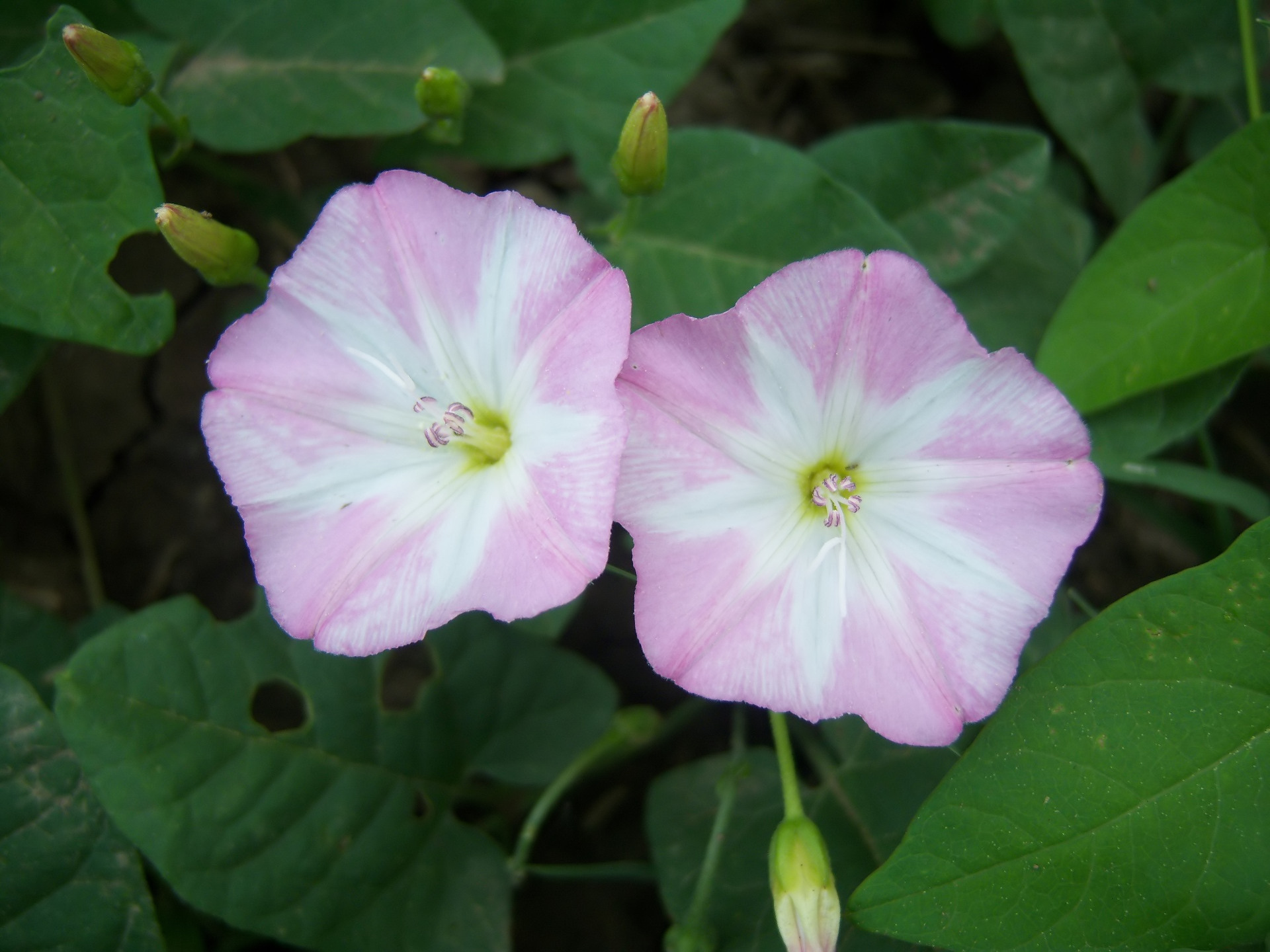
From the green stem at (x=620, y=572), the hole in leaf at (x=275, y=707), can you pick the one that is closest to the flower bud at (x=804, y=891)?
the green stem at (x=620, y=572)

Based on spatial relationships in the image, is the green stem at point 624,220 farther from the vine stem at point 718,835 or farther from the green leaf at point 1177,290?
the vine stem at point 718,835

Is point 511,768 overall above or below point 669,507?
below

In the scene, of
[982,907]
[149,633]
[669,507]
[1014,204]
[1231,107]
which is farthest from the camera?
[1231,107]

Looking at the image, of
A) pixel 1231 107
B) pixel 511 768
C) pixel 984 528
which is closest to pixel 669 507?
pixel 984 528

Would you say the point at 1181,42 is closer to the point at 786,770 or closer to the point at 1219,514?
the point at 1219,514

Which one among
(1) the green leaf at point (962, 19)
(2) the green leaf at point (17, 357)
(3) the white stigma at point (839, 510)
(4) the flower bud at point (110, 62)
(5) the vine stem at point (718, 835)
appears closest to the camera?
(3) the white stigma at point (839, 510)

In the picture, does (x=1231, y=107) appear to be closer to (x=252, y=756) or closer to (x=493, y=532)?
(x=493, y=532)
